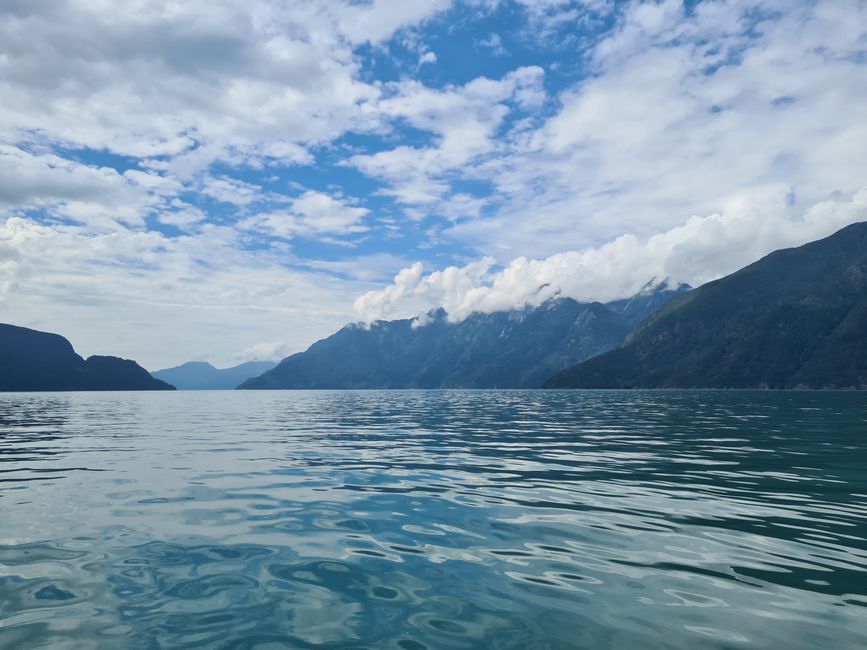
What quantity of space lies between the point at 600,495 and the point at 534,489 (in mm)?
2845

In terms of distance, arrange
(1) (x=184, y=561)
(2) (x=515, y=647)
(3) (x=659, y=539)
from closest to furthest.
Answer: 1. (2) (x=515, y=647)
2. (1) (x=184, y=561)
3. (3) (x=659, y=539)

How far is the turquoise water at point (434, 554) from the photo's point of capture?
9.85 meters

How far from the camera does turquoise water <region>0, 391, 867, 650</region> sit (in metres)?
9.85

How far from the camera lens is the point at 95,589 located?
460 inches

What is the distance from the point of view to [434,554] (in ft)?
46.9

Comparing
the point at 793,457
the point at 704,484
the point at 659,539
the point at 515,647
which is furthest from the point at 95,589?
the point at 793,457

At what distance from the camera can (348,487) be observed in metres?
24.0

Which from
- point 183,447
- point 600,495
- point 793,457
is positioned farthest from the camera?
point 183,447

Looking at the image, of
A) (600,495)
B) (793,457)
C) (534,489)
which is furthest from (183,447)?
(793,457)

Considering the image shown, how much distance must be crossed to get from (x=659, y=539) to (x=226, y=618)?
12.0 meters

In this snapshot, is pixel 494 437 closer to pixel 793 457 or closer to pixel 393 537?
pixel 793 457

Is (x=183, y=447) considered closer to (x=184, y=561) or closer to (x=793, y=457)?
(x=184, y=561)

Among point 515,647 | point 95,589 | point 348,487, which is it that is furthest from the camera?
point 348,487

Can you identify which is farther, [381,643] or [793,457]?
[793,457]
